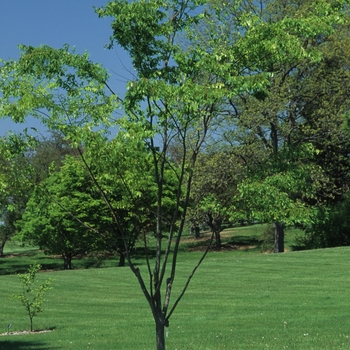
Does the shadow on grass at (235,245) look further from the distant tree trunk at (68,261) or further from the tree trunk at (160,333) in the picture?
the tree trunk at (160,333)

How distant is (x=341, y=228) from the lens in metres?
38.1

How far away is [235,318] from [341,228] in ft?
79.0

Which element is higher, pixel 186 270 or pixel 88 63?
pixel 88 63

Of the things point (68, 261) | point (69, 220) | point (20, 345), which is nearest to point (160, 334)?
point (20, 345)

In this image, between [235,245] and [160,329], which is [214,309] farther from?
[235,245]

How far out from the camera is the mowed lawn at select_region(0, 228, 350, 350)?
12.5 metres

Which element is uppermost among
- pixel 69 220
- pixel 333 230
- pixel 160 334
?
pixel 69 220

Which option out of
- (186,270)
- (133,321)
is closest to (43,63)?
(133,321)

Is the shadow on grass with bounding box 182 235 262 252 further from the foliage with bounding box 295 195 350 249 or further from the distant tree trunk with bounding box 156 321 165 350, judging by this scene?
the distant tree trunk with bounding box 156 321 165 350

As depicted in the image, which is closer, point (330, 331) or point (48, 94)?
point (48, 94)

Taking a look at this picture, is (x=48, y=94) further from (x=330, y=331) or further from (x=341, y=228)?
(x=341, y=228)

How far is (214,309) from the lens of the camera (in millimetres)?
17500

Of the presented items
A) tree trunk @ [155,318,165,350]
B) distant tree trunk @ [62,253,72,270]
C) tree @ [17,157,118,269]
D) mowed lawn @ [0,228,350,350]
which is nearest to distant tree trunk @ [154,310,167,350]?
tree trunk @ [155,318,165,350]

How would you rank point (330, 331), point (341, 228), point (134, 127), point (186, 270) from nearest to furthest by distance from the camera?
1. point (134, 127)
2. point (330, 331)
3. point (186, 270)
4. point (341, 228)
